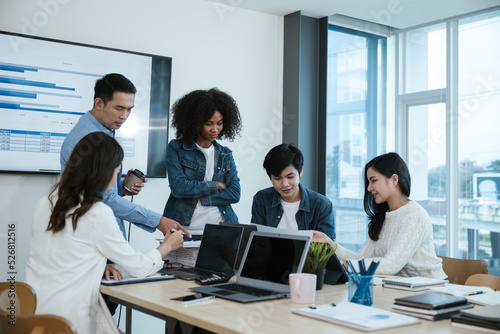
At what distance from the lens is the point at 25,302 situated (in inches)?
75.5

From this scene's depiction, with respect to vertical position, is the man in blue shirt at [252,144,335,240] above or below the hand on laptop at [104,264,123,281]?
above

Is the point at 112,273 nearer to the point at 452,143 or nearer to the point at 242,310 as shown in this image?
the point at 242,310

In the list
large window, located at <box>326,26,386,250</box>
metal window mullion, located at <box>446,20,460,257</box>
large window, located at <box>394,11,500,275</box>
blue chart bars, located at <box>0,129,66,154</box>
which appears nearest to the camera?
blue chart bars, located at <box>0,129,66,154</box>

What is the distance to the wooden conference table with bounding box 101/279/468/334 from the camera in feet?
4.97

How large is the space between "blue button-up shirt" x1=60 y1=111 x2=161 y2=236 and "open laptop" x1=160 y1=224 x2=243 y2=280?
25cm

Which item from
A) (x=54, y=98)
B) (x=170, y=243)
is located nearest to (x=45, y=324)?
(x=170, y=243)

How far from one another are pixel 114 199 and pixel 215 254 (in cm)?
53

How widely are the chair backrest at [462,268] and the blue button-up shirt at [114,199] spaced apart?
157 cm

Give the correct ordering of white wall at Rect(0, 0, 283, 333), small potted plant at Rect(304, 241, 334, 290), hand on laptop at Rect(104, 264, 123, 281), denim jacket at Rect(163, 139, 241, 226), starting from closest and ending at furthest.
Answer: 1. small potted plant at Rect(304, 241, 334, 290)
2. hand on laptop at Rect(104, 264, 123, 281)
3. denim jacket at Rect(163, 139, 241, 226)
4. white wall at Rect(0, 0, 283, 333)

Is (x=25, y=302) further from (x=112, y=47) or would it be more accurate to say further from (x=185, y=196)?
(x=112, y=47)

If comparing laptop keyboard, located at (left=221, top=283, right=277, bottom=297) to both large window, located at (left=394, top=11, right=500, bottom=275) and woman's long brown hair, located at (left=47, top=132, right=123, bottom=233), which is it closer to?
woman's long brown hair, located at (left=47, top=132, right=123, bottom=233)

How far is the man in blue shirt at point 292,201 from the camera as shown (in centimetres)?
281

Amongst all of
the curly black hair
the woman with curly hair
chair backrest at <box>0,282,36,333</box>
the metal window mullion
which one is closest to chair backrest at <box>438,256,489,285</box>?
the woman with curly hair

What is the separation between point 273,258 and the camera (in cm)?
210
